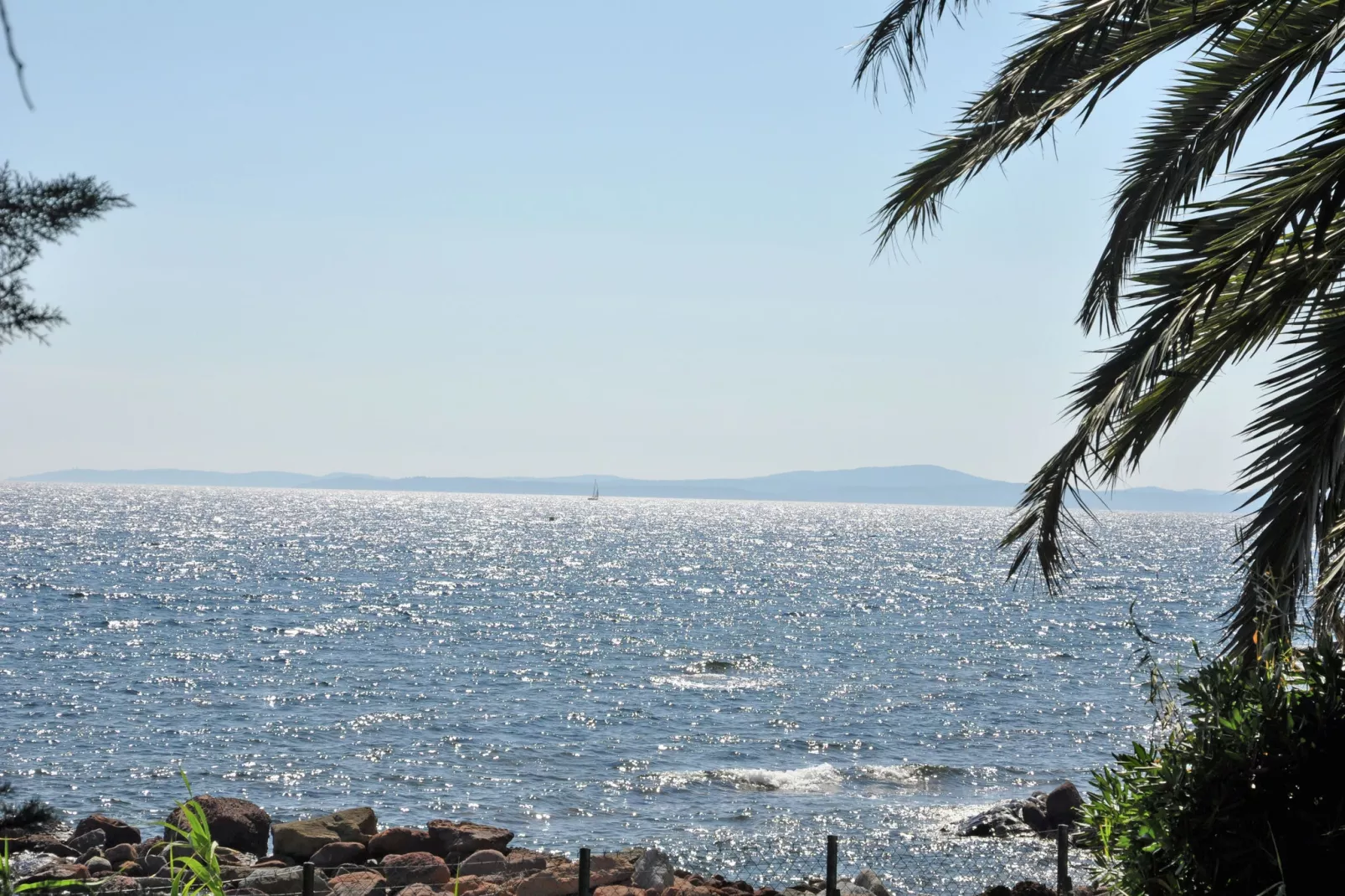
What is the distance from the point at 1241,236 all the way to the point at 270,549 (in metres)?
114

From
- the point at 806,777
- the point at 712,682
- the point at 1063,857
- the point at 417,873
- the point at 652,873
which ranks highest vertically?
the point at 1063,857

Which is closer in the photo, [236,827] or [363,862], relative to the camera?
[363,862]

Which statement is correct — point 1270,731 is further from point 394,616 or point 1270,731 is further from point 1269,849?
point 394,616

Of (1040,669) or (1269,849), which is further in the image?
(1040,669)

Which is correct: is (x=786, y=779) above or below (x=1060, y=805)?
Result: below

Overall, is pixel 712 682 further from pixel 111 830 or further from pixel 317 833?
pixel 111 830

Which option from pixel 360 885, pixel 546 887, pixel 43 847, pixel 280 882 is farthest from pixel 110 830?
pixel 546 887

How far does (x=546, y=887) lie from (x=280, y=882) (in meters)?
3.64

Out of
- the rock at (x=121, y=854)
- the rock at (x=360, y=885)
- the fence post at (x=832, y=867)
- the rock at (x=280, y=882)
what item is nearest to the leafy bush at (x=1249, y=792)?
the fence post at (x=832, y=867)

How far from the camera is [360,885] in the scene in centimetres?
1430

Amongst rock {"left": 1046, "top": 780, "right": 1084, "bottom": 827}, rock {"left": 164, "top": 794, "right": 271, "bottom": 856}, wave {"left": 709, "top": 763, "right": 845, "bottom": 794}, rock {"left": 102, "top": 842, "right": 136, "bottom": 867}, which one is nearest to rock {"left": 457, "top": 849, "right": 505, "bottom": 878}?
rock {"left": 164, "top": 794, "right": 271, "bottom": 856}

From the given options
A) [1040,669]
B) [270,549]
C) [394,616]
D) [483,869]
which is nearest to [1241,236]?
[483,869]

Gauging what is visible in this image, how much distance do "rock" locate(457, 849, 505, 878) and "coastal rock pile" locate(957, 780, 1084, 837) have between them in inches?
402

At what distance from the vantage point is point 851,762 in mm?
29578
